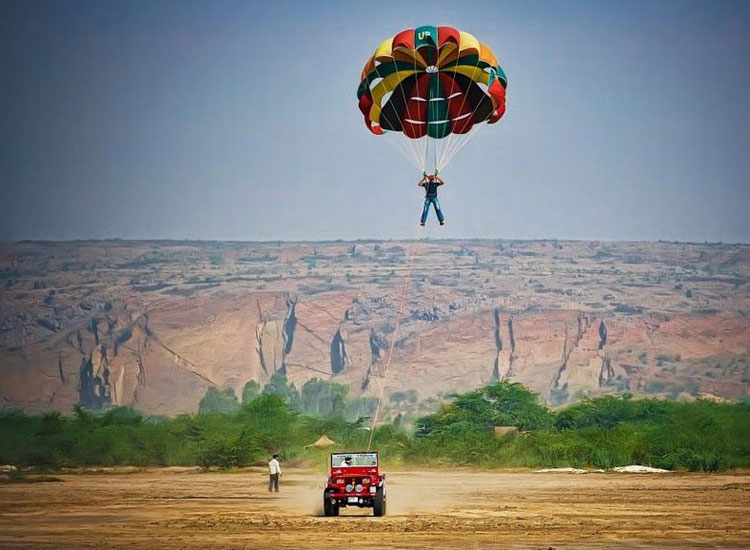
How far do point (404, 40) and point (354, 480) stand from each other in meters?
14.2

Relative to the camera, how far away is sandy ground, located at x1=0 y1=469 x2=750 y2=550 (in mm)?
31000

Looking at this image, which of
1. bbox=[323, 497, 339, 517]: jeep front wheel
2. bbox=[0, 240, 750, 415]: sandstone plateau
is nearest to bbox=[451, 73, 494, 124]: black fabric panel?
bbox=[323, 497, 339, 517]: jeep front wheel

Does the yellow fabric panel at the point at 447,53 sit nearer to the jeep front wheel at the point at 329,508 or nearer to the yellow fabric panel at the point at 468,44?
the yellow fabric panel at the point at 468,44

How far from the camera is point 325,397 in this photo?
458ft

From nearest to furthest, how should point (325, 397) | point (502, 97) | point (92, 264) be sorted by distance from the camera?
1. point (502, 97)
2. point (325, 397)
3. point (92, 264)

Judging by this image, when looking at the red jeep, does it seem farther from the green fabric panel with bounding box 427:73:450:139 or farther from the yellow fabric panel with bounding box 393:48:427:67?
the green fabric panel with bounding box 427:73:450:139

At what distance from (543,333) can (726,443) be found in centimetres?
10178

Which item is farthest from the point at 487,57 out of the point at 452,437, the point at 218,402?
the point at 218,402

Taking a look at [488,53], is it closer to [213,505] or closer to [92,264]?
[213,505]

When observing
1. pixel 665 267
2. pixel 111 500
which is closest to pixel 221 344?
pixel 665 267

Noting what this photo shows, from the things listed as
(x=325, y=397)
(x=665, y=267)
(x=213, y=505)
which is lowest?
(x=213, y=505)

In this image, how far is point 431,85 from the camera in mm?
44656

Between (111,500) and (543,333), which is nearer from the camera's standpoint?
(111,500)

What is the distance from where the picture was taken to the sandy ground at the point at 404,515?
3100 centimetres
